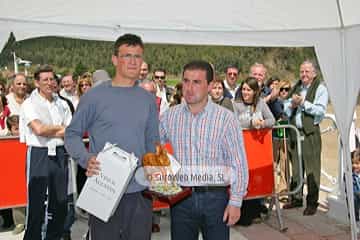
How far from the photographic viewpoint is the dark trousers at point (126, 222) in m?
2.35

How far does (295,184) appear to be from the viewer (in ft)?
18.1

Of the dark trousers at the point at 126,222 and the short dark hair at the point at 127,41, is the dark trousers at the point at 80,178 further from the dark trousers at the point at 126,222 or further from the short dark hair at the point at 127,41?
the short dark hair at the point at 127,41

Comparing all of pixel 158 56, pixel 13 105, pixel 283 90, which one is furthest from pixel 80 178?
pixel 158 56

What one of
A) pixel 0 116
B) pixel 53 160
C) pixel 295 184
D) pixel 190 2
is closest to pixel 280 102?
pixel 295 184

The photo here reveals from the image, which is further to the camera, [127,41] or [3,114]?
[3,114]

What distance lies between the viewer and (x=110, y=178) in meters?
2.20

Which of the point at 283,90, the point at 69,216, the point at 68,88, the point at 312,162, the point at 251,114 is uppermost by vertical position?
the point at 68,88

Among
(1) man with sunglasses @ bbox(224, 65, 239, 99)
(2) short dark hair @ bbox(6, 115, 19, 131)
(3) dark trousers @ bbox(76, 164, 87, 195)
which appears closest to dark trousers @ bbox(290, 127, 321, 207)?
(1) man with sunglasses @ bbox(224, 65, 239, 99)

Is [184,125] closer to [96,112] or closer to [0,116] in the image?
[96,112]

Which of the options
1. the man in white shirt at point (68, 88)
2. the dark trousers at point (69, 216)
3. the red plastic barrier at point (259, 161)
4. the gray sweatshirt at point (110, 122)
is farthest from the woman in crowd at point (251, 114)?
the gray sweatshirt at point (110, 122)

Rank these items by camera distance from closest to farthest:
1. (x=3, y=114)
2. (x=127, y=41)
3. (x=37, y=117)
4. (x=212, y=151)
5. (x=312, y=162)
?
1. (x=127, y=41)
2. (x=212, y=151)
3. (x=37, y=117)
4. (x=3, y=114)
5. (x=312, y=162)

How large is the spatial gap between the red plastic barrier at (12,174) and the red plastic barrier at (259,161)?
2342 millimetres

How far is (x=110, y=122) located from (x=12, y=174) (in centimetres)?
224

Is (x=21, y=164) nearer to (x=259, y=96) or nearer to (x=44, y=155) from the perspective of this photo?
(x=44, y=155)
